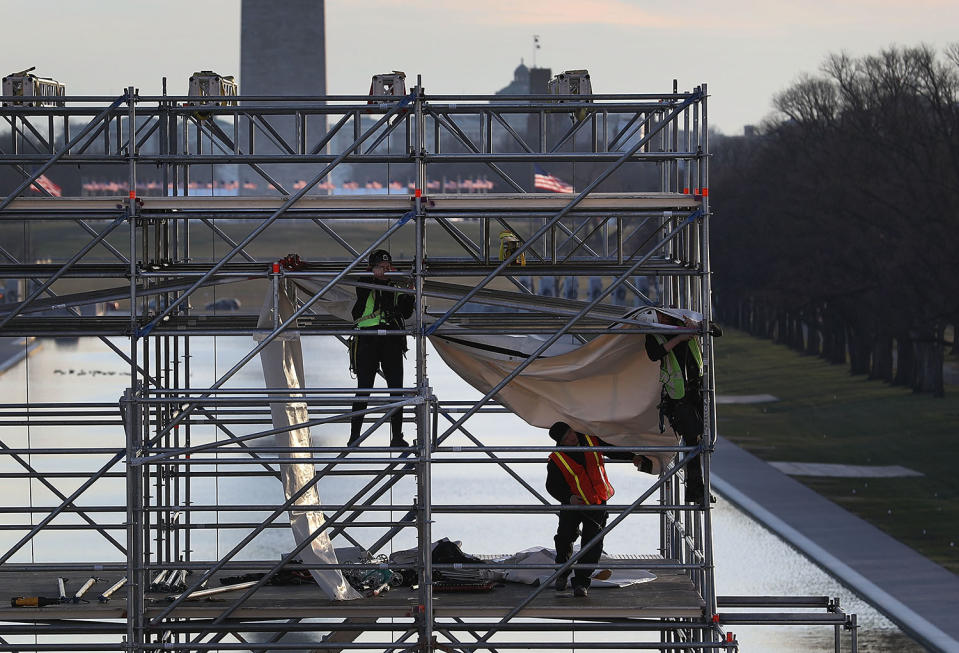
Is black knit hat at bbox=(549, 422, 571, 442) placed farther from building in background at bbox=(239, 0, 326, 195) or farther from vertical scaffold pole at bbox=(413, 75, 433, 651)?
building in background at bbox=(239, 0, 326, 195)

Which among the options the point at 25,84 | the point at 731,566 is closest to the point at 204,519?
the point at 731,566

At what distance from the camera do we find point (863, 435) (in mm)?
54062

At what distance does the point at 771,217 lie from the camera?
83.7 metres

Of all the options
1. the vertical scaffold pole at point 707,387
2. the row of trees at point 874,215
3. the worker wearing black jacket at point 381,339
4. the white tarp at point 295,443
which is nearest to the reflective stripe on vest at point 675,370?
the vertical scaffold pole at point 707,387

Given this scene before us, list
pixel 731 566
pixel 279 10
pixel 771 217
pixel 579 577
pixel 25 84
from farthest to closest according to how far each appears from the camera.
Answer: pixel 279 10
pixel 771 217
pixel 731 566
pixel 25 84
pixel 579 577

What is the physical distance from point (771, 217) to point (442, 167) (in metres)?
55.3

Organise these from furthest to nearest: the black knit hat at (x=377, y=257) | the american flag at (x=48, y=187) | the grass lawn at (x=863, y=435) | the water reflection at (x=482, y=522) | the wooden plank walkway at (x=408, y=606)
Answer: the grass lawn at (x=863, y=435) → the water reflection at (x=482, y=522) → the american flag at (x=48, y=187) → the black knit hat at (x=377, y=257) → the wooden plank walkway at (x=408, y=606)

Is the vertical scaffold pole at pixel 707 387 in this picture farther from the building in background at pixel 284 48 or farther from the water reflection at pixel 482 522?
the building in background at pixel 284 48

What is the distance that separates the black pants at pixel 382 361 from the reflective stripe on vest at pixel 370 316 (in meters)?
0.37

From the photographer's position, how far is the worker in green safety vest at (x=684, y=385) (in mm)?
17938

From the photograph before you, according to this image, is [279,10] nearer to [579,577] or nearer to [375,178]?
[375,178]

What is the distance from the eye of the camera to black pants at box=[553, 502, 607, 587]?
18156mm

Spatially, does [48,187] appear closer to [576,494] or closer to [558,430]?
[558,430]

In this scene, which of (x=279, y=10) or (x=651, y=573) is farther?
(x=279, y=10)
